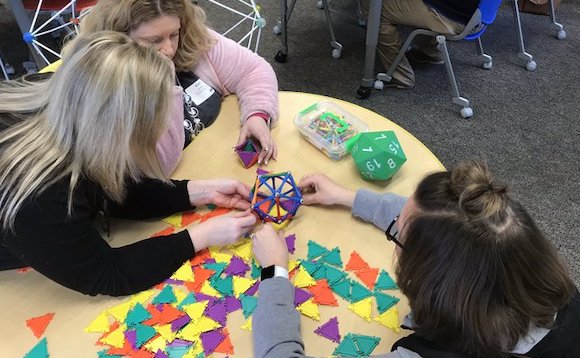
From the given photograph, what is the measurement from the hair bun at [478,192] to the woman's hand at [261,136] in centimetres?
59

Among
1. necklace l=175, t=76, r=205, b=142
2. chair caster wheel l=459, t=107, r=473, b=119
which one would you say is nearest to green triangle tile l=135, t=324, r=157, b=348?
necklace l=175, t=76, r=205, b=142

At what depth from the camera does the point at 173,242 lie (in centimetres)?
105

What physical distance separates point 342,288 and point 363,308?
62 mm

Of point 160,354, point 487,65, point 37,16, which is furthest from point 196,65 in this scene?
point 487,65

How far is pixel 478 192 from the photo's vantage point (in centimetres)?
76

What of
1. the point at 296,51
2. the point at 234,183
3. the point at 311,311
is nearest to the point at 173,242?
the point at 234,183

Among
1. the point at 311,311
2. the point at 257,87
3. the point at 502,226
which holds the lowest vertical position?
the point at 311,311

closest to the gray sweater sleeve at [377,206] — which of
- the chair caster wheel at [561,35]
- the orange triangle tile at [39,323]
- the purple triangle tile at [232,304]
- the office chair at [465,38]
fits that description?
the purple triangle tile at [232,304]

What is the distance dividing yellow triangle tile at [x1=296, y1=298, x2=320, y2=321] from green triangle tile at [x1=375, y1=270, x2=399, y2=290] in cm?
14

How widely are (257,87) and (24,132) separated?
70cm

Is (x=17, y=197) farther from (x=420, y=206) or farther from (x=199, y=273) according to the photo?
(x=420, y=206)

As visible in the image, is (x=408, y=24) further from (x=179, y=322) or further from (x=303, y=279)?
(x=179, y=322)

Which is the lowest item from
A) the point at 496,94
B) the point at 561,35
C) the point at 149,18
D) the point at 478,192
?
the point at 496,94

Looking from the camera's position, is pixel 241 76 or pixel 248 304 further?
pixel 241 76
